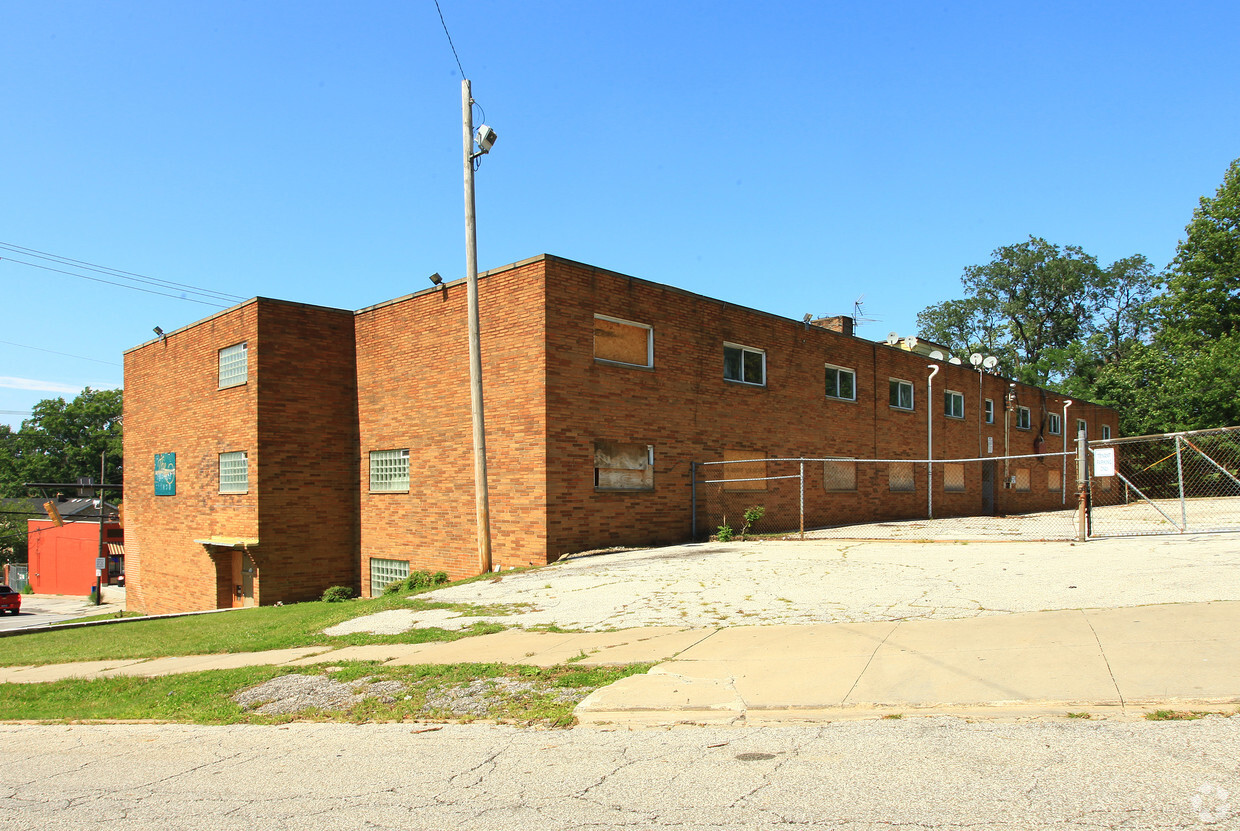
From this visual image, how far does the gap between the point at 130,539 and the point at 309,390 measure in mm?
10847

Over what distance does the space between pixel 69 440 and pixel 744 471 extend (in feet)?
300

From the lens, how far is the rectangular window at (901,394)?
85.2 feet

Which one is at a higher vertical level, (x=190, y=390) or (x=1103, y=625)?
(x=190, y=390)

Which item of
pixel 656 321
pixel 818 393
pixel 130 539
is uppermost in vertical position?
pixel 656 321

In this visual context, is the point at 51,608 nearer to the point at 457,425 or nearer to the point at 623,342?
the point at 457,425

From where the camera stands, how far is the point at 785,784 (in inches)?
180

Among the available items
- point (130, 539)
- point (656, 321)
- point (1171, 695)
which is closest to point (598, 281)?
point (656, 321)

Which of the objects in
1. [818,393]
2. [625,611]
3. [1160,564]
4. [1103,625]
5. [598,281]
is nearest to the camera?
[1103,625]

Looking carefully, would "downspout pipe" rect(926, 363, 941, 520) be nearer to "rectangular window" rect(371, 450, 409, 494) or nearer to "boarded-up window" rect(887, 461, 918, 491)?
"boarded-up window" rect(887, 461, 918, 491)

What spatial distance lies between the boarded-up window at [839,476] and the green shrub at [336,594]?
1292 cm

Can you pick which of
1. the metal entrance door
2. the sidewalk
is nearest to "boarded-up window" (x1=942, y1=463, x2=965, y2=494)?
the metal entrance door

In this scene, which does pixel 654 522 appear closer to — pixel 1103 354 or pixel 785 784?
pixel 785 784

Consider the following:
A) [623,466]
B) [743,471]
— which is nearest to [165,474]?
[623,466]

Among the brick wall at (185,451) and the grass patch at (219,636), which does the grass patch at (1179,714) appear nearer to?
the grass patch at (219,636)
